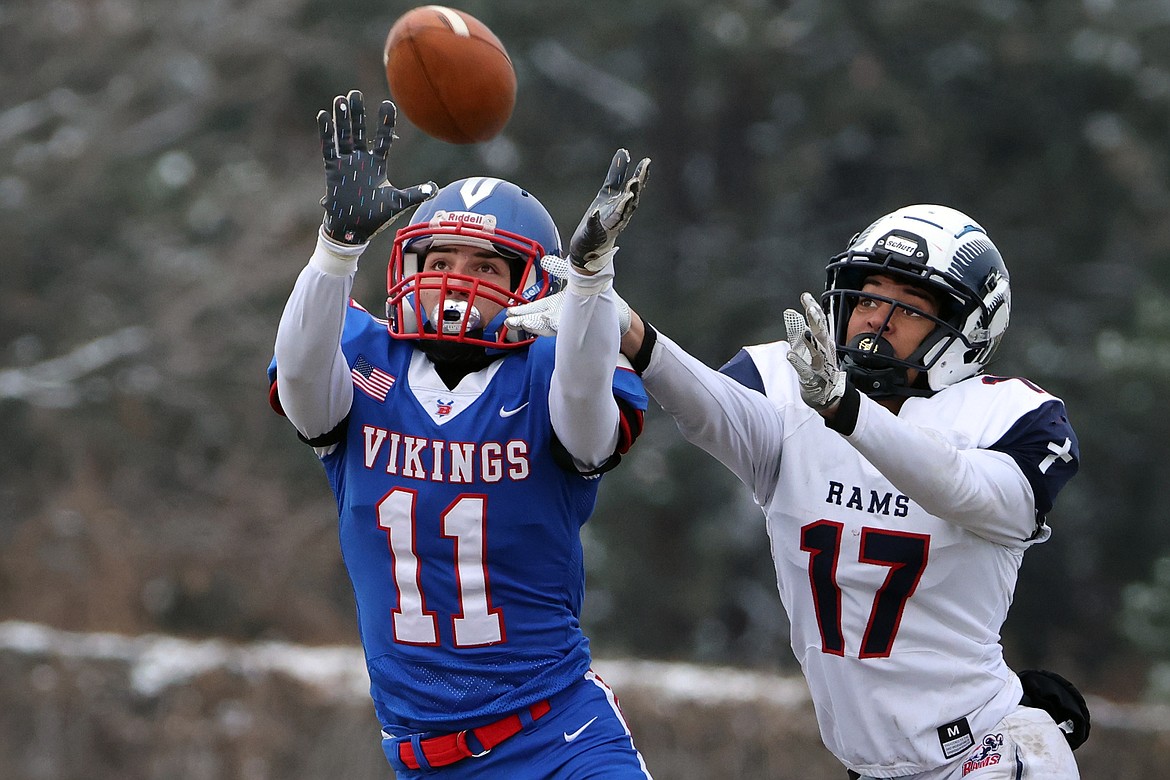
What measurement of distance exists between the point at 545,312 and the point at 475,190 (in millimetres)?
537

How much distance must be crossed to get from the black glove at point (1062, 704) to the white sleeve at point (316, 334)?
183 cm

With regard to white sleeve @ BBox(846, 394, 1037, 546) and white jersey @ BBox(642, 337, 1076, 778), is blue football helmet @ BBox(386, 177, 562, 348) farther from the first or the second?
white sleeve @ BBox(846, 394, 1037, 546)

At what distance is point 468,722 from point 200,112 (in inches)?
362

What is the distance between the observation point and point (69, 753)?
7488mm

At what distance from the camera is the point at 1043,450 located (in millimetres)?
3352

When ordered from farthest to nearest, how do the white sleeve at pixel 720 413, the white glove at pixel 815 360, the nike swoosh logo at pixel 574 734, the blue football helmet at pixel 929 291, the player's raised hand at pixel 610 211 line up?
the blue football helmet at pixel 929 291
the nike swoosh logo at pixel 574 734
the white sleeve at pixel 720 413
the white glove at pixel 815 360
the player's raised hand at pixel 610 211

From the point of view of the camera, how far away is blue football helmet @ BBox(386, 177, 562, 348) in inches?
126

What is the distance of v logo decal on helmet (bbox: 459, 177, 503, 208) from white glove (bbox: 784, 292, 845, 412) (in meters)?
0.83

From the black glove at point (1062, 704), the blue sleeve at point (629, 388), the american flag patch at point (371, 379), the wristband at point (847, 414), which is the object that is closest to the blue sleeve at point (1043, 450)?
the black glove at point (1062, 704)

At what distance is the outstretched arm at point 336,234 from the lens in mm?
2984

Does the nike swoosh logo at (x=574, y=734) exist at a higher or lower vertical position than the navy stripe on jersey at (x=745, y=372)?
lower

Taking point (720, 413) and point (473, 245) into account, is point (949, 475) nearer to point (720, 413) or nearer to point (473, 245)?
point (720, 413)

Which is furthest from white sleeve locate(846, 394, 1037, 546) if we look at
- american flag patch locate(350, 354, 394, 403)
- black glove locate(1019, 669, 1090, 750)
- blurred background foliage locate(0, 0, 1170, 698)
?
blurred background foliage locate(0, 0, 1170, 698)

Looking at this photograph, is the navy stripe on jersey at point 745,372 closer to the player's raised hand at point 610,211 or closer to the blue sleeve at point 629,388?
the blue sleeve at point 629,388
